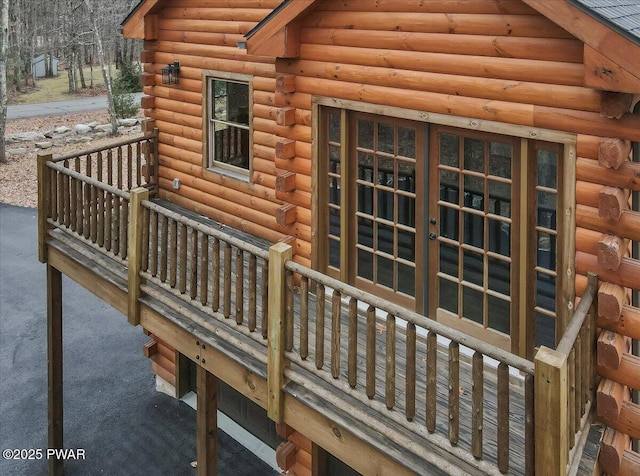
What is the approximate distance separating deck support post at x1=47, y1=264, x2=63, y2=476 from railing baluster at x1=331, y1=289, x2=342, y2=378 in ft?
18.4

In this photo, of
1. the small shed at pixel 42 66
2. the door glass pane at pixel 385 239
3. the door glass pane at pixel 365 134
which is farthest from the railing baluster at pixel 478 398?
the small shed at pixel 42 66

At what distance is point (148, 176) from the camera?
1041cm

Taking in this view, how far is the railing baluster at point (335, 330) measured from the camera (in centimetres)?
498

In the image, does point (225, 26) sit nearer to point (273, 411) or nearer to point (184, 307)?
point (184, 307)

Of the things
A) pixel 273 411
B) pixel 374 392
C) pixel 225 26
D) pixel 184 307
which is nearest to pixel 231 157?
pixel 225 26

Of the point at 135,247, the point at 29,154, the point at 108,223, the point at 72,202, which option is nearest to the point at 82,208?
the point at 72,202

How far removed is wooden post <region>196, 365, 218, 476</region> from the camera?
23.0 feet

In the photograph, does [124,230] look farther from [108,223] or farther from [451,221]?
[451,221]

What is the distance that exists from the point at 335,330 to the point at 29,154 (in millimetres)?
23713

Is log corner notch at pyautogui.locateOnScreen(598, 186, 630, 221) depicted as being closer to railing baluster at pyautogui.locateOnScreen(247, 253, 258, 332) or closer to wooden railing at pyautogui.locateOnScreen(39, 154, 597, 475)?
wooden railing at pyautogui.locateOnScreen(39, 154, 597, 475)

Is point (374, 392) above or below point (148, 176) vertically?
below

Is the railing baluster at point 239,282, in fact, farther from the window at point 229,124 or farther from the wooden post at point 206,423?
the window at point 229,124

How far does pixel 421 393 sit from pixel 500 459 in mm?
1340

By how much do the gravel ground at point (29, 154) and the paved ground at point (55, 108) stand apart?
1.57 metres
